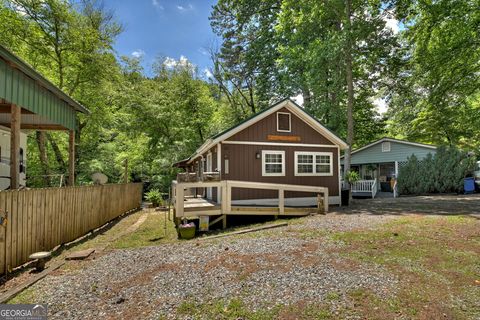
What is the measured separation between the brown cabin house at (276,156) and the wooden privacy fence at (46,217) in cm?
382

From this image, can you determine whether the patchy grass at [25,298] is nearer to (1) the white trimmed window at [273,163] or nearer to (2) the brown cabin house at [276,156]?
(2) the brown cabin house at [276,156]

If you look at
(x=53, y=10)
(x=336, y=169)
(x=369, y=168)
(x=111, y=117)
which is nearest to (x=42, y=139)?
(x=111, y=117)

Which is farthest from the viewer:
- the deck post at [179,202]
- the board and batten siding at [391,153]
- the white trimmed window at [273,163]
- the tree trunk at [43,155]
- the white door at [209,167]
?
the board and batten siding at [391,153]

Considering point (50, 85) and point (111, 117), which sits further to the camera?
point (111, 117)

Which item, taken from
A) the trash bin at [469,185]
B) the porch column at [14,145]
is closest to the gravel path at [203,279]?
the porch column at [14,145]

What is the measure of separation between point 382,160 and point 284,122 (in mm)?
12643

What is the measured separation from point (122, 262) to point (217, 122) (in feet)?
68.6

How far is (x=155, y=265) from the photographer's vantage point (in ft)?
17.7

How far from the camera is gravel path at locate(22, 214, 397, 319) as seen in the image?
3.81 meters

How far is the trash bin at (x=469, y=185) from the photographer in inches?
657

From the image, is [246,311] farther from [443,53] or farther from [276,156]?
[443,53]

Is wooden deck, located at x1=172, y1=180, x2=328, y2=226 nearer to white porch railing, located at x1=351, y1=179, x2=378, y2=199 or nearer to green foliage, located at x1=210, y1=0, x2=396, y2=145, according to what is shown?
green foliage, located at x1=210, y1=0, x2=396, y2=145

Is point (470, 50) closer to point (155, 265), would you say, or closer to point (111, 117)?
point (155, 265)

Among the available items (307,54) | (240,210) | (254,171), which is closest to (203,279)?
(240,210)
